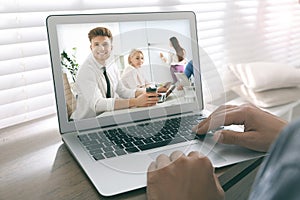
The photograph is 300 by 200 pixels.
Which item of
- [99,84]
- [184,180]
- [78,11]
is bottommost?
[184,180]

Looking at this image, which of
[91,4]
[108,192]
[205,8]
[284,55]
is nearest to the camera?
[108,192]

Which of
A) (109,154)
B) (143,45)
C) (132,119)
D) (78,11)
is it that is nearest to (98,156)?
(109,154)

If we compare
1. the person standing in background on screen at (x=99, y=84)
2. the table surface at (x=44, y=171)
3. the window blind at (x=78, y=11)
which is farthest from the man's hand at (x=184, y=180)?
the window blind at (x=78, y=11)

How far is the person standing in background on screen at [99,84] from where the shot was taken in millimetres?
708

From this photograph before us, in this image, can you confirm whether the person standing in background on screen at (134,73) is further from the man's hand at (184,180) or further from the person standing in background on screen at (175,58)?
the man's hand at (184,180)

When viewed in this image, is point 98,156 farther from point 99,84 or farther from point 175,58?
point 175,58

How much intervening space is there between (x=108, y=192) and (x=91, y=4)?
0.65 m

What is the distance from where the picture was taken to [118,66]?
73 cm

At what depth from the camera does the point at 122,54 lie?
0.74 meters

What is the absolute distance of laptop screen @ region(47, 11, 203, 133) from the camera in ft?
2.29

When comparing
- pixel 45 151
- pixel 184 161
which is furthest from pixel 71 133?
pixel 184 161

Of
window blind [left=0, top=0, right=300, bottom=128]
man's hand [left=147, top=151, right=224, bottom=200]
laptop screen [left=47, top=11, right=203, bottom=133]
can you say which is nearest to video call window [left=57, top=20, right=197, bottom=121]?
laptop screen [left=47, top=11, right=203, bottom=133]

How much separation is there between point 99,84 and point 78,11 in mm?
326

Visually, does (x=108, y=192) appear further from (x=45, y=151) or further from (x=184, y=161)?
(x=45, y=151)
